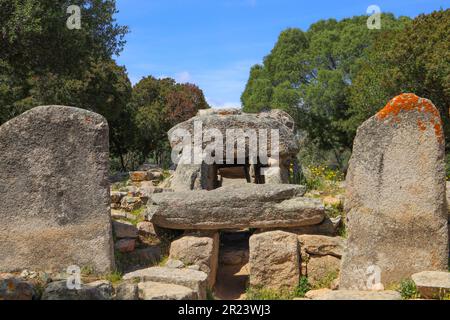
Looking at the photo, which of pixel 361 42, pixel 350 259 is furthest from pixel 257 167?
pixel 361 42

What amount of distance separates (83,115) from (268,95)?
2321cm

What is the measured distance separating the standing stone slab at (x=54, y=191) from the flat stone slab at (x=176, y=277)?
0.67m

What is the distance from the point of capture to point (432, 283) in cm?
744

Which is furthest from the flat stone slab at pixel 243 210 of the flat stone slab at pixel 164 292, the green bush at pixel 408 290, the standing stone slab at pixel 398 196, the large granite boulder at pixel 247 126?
the large granite boulder at pixel 247 126

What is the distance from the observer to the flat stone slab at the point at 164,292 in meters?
7.14

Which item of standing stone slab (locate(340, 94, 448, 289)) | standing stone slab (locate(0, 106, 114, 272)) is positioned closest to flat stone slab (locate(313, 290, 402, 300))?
standing stone slab (locate(340, 94, 448, 289))

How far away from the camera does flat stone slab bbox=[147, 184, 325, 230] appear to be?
941 cm

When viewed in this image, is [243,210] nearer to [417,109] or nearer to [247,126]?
[247,126]

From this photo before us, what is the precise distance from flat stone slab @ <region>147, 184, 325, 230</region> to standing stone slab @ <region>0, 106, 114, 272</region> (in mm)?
1411

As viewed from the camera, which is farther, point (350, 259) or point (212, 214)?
Result: point (212, 214)

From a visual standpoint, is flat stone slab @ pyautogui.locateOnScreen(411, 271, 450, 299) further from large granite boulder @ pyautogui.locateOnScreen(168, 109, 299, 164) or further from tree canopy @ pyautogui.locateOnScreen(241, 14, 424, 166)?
tree canopy @ pyautogui.locateOnScreen(241, 14, 424, 166)

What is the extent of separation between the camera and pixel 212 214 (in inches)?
370

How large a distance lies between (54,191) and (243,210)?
320cm
